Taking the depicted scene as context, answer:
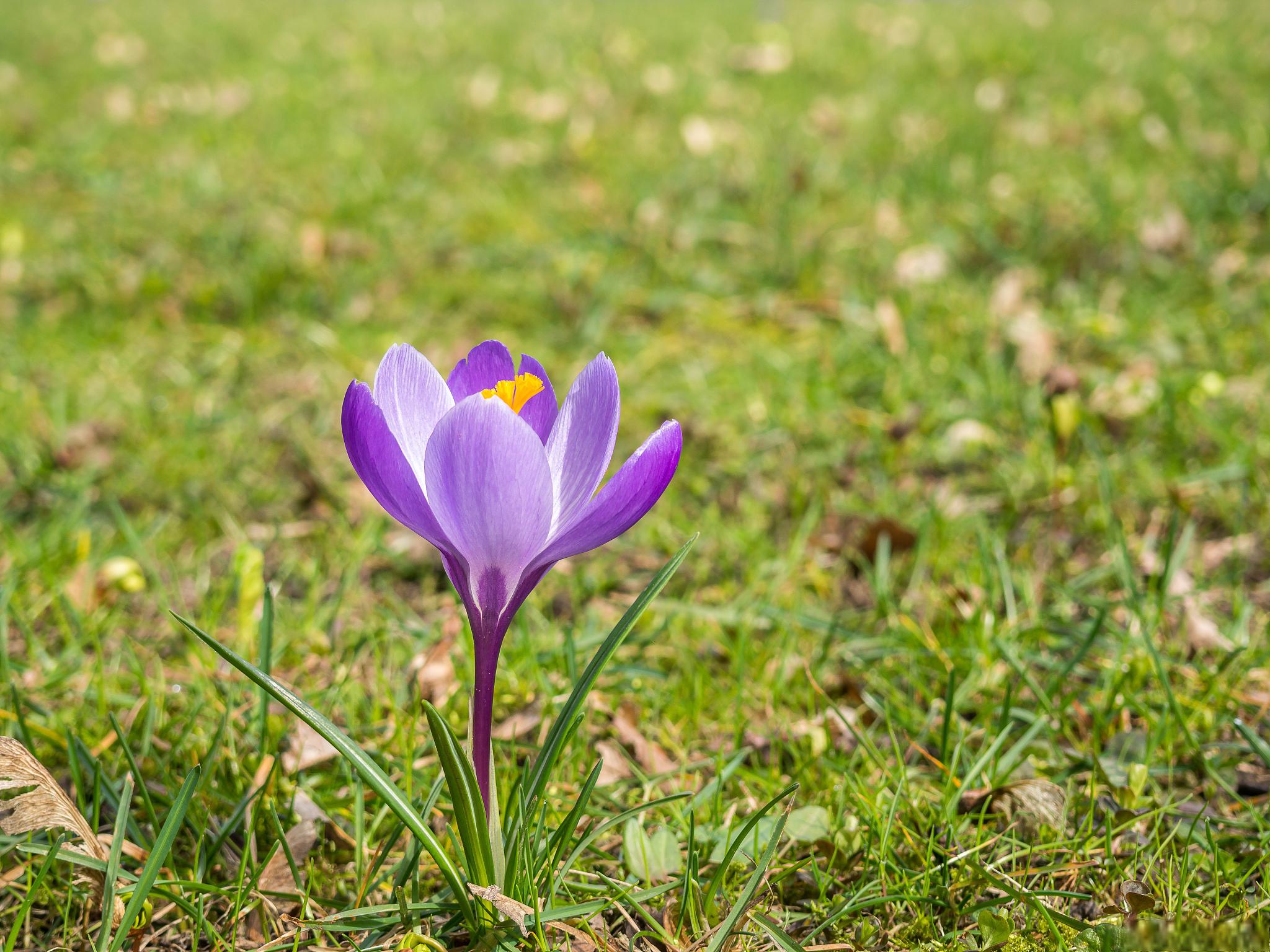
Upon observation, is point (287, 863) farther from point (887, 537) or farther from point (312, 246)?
point (312, 246)

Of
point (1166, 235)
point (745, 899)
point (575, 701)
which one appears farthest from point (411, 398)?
point (1166, 235)

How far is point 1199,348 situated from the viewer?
9.89 ft

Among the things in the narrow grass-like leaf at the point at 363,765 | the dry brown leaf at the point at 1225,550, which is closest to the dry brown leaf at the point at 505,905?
the narrow grass-like leaf at the point at 363,765

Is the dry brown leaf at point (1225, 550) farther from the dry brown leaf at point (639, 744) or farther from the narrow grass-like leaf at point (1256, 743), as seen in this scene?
the dry brown leaf at point (639, 744)

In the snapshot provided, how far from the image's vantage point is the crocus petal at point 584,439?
1.05 meters

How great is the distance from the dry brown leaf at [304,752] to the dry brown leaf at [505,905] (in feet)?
1.77

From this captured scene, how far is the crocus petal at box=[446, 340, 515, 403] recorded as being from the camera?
1.15 metres

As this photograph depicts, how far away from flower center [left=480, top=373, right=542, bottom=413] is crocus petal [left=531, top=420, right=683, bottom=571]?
0.41 feet

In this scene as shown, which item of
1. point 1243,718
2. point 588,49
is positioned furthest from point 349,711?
point 588,49

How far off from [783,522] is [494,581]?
1.53 metres

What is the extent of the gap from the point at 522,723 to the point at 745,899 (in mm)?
653

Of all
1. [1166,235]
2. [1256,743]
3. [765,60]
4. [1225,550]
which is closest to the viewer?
[1256,743]

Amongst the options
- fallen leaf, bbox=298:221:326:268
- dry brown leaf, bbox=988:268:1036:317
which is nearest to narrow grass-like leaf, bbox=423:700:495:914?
dry brown leaf, bbox=988:268:1036:317

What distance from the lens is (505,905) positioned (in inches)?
45.3
